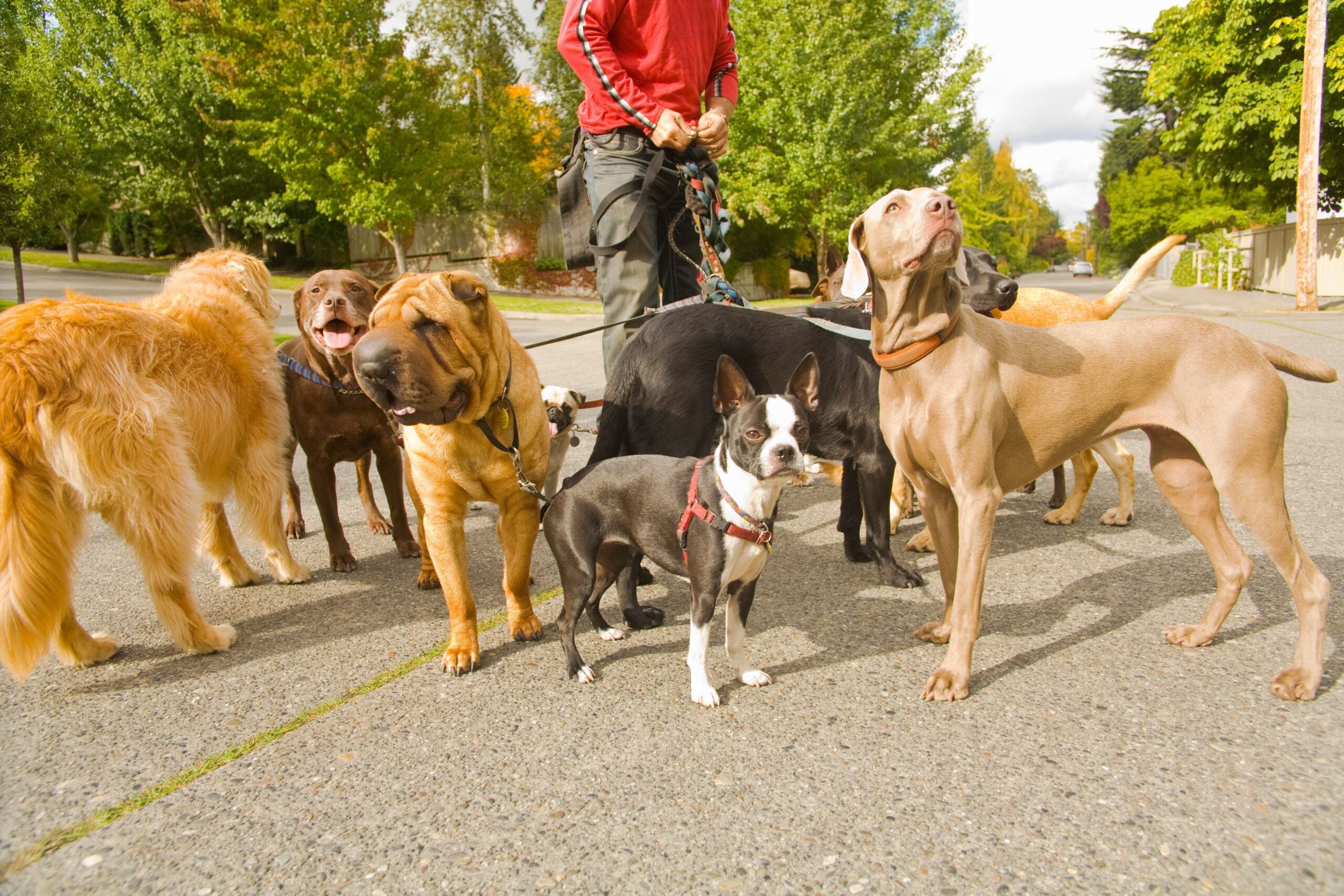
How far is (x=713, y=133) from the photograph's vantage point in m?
4.31

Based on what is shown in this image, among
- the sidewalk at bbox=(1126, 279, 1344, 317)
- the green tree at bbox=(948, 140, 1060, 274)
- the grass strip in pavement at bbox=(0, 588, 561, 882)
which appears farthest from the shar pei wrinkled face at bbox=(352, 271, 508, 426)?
the green tree at bbox=(948, 140, 1060, 274)

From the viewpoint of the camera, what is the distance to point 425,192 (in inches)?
1225

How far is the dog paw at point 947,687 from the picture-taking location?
276 centimetres

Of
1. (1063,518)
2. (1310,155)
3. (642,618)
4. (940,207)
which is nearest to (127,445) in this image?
(642,618)

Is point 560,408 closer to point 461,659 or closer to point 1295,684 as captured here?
point 461,659

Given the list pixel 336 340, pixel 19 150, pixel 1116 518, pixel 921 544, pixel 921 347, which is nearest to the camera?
pixel 921 347

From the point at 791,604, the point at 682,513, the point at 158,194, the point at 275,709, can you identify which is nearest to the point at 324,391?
the point at 275,709

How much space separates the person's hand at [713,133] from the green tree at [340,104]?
27.5m

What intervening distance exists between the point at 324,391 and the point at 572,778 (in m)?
2.70

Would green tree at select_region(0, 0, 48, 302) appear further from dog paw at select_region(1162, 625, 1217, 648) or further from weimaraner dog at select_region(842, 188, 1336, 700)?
dog paw at select_region(1162, 625, 1217, 648)

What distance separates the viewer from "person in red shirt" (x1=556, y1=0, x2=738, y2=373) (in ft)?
13.4

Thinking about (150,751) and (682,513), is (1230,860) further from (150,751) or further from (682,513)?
(150,751)

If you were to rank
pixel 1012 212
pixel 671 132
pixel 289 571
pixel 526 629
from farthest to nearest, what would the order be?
pixel 1012 212 → pixel 289 571 → pixel 671 132 → pixel 526 629

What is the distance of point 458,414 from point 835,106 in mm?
26997
